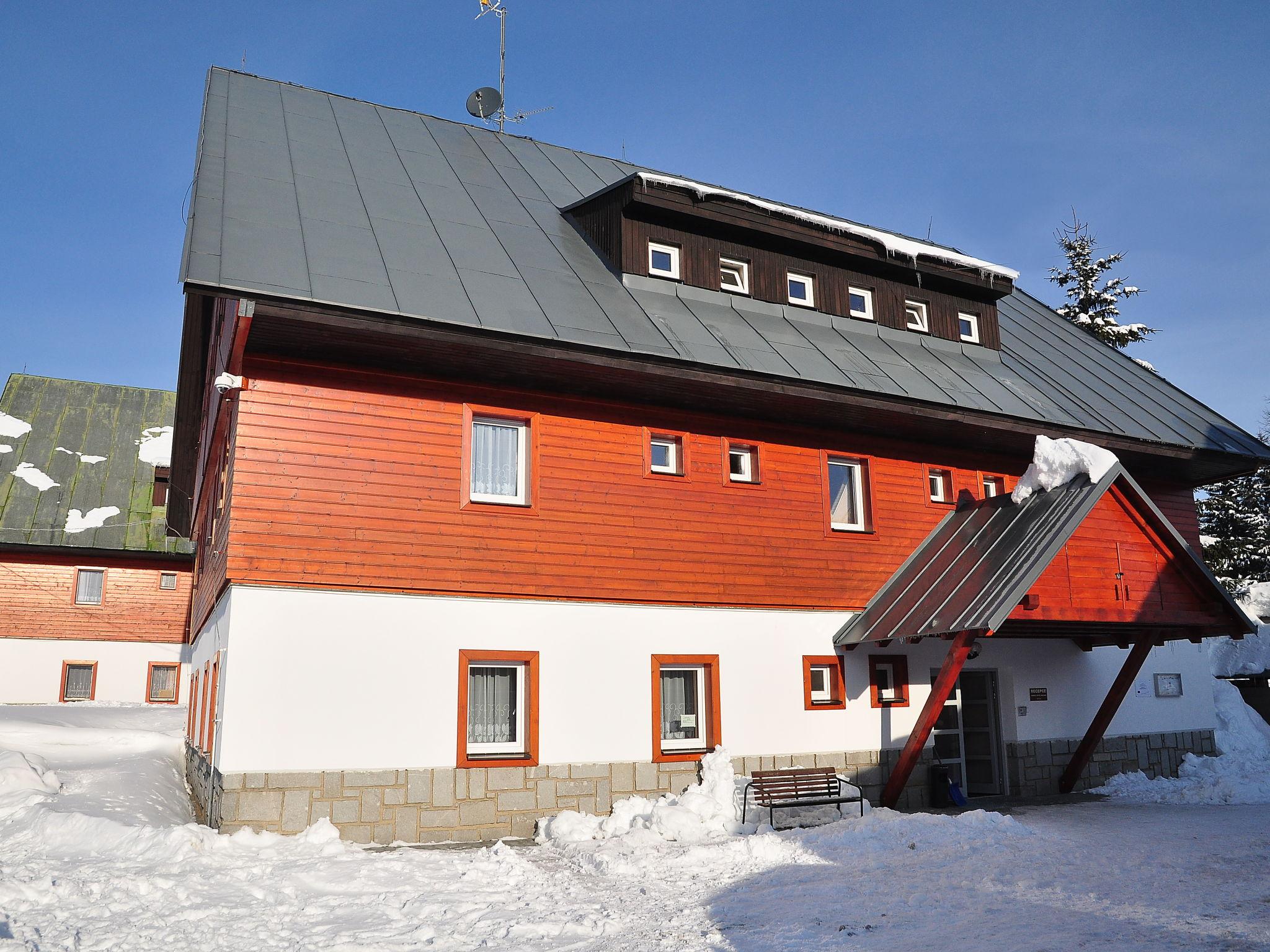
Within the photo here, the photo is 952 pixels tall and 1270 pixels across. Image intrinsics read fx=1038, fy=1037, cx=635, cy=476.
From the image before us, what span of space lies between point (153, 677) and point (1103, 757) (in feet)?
81.0

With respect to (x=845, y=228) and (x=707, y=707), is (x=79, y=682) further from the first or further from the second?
(x=845, y=228)

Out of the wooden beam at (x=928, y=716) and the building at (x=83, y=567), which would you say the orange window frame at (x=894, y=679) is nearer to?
the wooden beam at (x=928, y=716)

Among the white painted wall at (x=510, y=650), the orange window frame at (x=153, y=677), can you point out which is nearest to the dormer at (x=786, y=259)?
the white painted wall at (x=510, y=650)

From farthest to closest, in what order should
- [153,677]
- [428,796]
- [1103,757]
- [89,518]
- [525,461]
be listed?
[89,518] < [153,677] < [1103,757] < [525,461] < [428,796]

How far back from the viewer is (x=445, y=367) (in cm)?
1299

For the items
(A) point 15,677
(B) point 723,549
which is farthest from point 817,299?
(A) point 15,677

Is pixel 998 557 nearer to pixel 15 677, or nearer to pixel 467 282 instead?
pixel 467 282

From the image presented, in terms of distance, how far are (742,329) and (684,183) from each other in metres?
2.48

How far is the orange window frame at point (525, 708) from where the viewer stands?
12.2 meters

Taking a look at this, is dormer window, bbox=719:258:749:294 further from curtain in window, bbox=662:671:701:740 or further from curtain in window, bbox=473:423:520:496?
curtain in window, bbox=662:671:701:740

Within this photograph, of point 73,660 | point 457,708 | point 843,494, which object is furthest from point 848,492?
point 73,660

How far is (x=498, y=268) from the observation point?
14.3m

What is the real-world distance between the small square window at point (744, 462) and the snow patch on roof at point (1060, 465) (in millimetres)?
3882

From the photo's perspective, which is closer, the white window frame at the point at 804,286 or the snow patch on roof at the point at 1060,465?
the snow patch on roof at the point at 1060,465
